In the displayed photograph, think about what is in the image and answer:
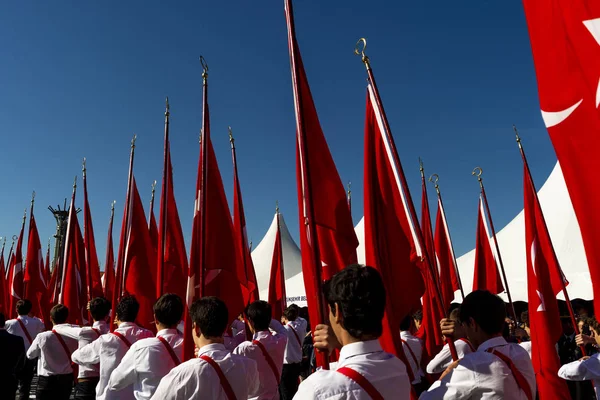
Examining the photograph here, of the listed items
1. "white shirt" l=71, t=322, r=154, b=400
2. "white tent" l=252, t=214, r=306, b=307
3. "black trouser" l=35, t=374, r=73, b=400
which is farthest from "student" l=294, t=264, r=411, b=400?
"white tent" l=252, t=214, r=306, b=307

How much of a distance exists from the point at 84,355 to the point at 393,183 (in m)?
3.39

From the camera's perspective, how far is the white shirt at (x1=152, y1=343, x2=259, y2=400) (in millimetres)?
2748

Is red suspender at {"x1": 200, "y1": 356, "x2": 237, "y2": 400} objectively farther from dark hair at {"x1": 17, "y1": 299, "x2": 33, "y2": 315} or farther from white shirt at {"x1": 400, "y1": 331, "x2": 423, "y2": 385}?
dark hair at {"x1": 17, "y1": 299, "x2": 33, "y2": 315}

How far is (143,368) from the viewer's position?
144 inches

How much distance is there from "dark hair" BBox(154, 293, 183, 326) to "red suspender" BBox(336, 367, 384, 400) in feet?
8.47

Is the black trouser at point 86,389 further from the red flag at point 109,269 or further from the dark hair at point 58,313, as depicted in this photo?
the red flag at point 109,269

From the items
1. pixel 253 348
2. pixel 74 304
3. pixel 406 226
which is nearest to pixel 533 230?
pixel 406 226

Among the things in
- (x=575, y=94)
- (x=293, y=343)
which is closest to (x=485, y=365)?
(x=575, y=94)

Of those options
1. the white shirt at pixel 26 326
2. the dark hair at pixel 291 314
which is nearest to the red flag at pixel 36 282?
the white shirt at pixel 26 326

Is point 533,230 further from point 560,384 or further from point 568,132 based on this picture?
point 568,132

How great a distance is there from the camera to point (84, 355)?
4.88 metres

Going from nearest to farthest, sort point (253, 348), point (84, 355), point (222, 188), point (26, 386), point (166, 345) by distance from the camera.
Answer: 1. point (166, 345)
2. point (84, 355)
3. point (253, 348)
4. point (222, 188)
5. point (26, 386)

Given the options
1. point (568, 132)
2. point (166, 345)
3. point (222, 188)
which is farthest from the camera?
point (222, 188)

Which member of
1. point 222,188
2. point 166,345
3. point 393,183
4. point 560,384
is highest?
point 222,188
